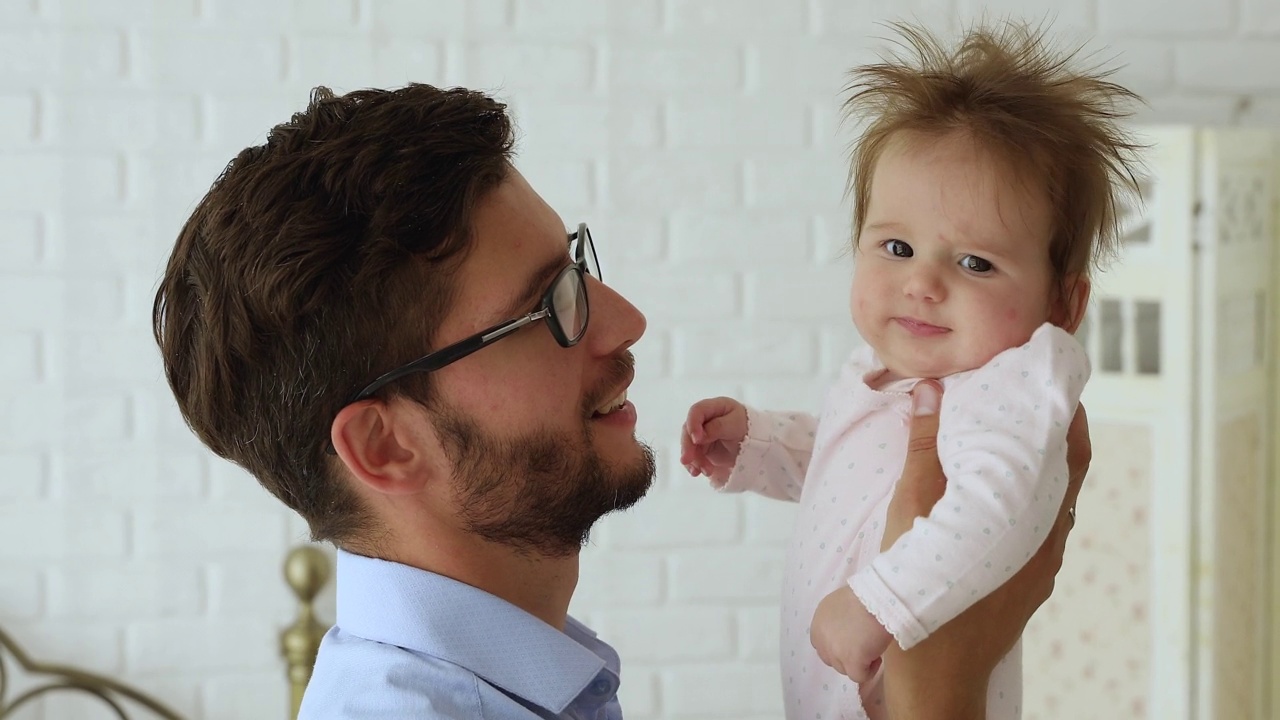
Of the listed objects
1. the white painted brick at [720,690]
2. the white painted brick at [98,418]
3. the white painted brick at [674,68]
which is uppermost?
the white painted brick at [674,68]

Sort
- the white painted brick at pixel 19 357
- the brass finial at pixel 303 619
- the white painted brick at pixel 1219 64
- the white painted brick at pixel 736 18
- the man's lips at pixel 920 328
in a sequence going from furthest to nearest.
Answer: the white painted brick at pixel 1219 64 < the white painted brick at pixel 736 18 < the white painted brick at pixel 19 357 < the brass finial at pixel 303 619 < the man's lips at pixel 920 328

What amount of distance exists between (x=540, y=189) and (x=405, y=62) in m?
0.37

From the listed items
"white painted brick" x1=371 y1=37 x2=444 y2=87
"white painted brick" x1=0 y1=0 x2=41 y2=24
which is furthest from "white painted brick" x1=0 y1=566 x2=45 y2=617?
"white painted brick" x1=371 y1=37 x2=444 y2=87

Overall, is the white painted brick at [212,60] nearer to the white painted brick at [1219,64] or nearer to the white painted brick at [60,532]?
the white painted brick at [60,532]

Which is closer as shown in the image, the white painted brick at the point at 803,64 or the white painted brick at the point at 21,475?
the white painted brick at the point at 21,475

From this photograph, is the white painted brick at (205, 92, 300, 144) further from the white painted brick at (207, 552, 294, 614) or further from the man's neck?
the man's neck

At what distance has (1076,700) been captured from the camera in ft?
8.38

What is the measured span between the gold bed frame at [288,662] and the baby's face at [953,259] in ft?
4.69

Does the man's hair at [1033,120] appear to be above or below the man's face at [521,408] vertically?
above

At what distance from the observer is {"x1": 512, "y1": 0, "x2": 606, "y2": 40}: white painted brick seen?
2652mm

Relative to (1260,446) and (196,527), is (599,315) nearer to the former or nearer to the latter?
(196,527)

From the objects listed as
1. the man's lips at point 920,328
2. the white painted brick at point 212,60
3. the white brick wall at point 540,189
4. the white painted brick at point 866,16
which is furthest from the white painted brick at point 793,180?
the man's lips at point 920,328

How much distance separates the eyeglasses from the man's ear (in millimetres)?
22

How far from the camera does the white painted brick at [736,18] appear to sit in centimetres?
268
